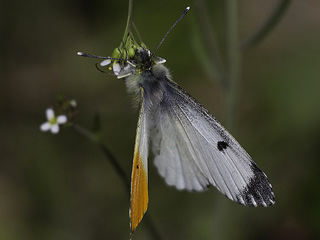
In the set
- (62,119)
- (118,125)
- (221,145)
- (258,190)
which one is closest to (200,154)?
(221,145)

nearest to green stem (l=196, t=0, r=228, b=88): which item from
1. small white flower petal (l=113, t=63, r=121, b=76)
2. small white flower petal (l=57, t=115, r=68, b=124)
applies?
small white flower petal (l=113, t=63, r=121, b=76)

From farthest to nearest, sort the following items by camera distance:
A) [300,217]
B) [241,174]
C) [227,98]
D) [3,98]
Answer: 1. [3,98]
2. [300,217]
3. [227,98]
4. [241,174]

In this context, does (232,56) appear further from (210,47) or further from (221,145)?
(221,145)

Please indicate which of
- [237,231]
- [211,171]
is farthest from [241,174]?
[237,231]

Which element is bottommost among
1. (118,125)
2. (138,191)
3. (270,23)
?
Answer: (118,125)

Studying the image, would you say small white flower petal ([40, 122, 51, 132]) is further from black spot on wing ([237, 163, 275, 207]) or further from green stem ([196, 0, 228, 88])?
black spot on wing ([237, 163, 275, 207])

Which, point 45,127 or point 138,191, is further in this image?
point 45,127

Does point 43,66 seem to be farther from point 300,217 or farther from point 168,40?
point 300,217
